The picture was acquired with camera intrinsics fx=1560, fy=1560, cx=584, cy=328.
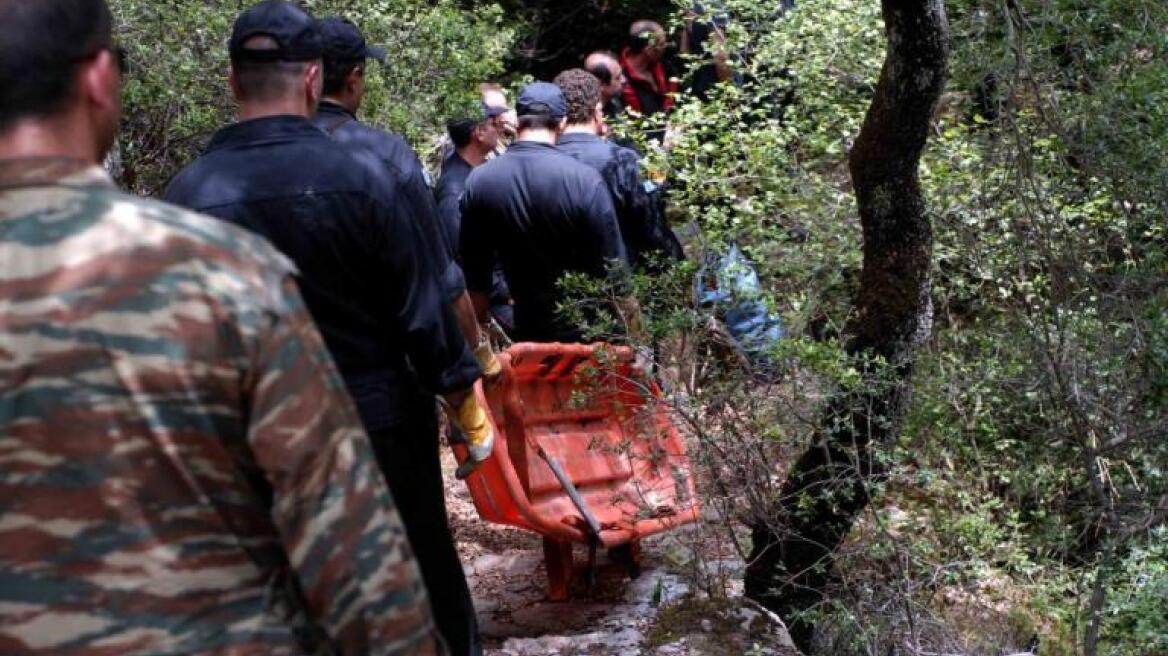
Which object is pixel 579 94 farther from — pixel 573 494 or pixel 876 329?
pixel 573 494

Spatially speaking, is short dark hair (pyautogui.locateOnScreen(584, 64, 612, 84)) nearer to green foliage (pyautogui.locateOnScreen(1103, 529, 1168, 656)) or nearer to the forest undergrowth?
the forest undergrowth

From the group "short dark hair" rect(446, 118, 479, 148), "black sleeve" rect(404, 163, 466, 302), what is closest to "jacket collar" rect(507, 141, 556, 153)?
"short dark hair" rect(446, 118, 479, 148)

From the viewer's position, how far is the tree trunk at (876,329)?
5645mm

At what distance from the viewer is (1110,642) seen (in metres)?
5.90

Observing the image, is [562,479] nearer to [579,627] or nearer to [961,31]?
[579,627]

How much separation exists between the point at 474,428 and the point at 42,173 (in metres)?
2.63

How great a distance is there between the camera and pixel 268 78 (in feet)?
13.0

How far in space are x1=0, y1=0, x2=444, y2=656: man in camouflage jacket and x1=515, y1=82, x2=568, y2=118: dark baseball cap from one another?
4.60 m

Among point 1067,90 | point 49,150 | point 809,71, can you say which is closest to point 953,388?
point 1067,90

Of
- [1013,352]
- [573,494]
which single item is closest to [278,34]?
[573,494]

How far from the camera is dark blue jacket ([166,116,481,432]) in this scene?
12.6ft

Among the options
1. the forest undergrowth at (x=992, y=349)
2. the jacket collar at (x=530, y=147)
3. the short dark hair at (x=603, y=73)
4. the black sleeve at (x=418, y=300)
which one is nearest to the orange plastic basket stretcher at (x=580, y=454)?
the forest undergrowth at (x=992, y=349)

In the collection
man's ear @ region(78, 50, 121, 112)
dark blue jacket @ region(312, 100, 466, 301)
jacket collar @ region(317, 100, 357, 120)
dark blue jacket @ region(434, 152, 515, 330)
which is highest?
man's ear @ region(78, 50, 121, 112)

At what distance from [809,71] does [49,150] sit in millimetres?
5901
